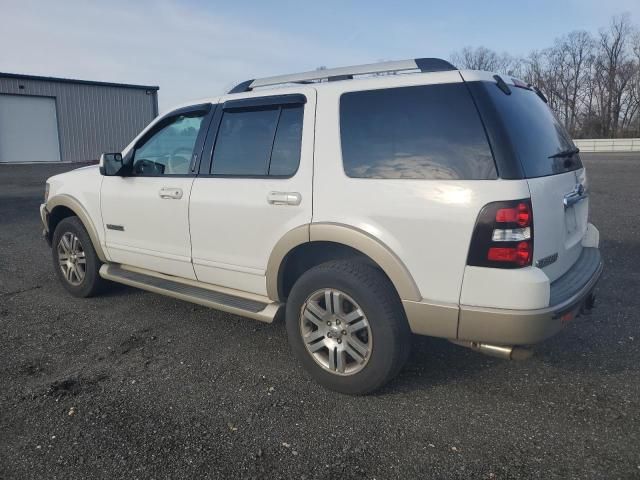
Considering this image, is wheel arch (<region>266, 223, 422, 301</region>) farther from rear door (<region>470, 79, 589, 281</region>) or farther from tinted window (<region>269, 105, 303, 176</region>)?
rear door (<region>470, 79, 589, 281</region>)

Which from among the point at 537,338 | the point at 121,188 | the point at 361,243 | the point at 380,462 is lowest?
the point at 380,462

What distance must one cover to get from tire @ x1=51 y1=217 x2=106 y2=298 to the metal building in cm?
2512

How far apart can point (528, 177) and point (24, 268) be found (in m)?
6.07

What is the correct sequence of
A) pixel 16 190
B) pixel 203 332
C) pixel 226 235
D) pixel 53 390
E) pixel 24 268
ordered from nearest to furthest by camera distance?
pixel 53 390 < pixel 226 235 < pixel 203 332 < pixel 24 268 < pixel 16 190

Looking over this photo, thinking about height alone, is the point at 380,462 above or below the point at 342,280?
below

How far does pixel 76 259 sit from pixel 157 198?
1506 millimetres

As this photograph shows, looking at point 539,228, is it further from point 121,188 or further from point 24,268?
point 24,268

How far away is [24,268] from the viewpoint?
6.43 metres

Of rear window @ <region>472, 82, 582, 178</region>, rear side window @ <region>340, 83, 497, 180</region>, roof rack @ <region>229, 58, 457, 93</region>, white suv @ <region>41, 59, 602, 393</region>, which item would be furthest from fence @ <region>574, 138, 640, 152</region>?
rear side window @ <region>340, 83, 497, 180</region>

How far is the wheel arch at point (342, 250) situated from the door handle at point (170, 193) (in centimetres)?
104

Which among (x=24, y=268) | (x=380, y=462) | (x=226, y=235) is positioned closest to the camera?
(x=380, y=462)

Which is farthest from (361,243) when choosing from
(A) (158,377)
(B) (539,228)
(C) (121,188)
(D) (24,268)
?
(D) (24,268)

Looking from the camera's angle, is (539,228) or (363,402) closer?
(539,228)

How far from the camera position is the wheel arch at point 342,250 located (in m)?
2.94
